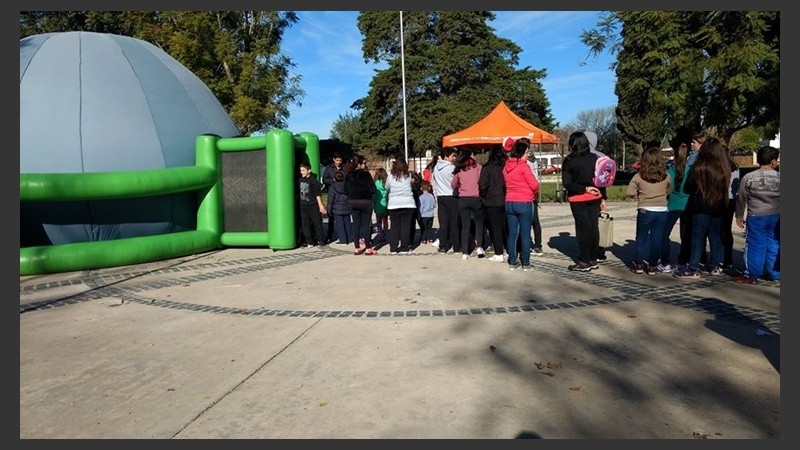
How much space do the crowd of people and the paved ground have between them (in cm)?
43

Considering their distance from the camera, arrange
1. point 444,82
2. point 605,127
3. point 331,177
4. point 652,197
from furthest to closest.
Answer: point 605,127 < point 444,82 < point 331,177 < point 652,197

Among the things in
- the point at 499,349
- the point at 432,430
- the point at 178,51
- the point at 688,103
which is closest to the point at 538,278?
the point at 499,349

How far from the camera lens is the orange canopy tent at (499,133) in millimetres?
17484

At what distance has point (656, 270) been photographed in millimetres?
7301

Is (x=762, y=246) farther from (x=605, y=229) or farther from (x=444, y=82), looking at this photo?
(x=444, y=82)

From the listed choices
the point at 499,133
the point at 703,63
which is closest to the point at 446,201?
the point at 499,133

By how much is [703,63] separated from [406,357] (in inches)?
663

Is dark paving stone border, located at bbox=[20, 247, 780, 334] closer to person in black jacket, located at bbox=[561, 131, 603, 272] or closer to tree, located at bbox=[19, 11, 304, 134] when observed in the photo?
person in black jacket, located at bbox=[561, 131, 603, 272]

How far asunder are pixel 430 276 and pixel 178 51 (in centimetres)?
1890

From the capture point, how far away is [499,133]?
1780cm

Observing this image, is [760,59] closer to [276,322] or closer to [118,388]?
[276,322]

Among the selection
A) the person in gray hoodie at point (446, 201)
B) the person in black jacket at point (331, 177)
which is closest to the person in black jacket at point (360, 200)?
the person in black jacket at point (331, 177)

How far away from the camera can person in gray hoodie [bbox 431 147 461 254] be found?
31.1 ft

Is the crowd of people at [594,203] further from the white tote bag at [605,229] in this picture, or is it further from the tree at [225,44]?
the tree at [225,44]
